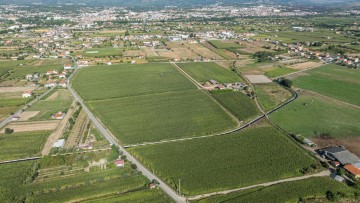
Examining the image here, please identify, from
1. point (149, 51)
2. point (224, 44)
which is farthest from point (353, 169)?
point (224, 44)

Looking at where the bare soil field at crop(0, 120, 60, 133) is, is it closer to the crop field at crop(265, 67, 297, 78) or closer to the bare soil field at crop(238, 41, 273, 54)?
the crop field at crop(265, 67, 297, 78)

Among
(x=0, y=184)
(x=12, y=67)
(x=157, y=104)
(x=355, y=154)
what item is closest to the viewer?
(x=0, y=184)

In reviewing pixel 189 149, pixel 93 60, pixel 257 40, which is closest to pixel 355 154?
pixel 189 149

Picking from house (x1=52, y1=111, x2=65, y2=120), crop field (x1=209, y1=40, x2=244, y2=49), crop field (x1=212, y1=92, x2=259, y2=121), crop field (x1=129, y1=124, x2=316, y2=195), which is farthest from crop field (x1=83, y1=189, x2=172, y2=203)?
crop field (x1=209, y1=40, x2=244, y2=49)

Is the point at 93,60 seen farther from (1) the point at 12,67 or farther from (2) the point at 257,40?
(2) the point at 257,40

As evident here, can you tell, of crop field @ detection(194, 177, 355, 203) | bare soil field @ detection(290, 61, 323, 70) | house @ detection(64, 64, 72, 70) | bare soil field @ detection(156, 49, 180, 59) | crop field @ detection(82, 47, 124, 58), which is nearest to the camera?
crop field @ detection(194, 177, 355, 203)

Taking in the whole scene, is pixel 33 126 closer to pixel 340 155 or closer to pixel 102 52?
pixel 340 155
